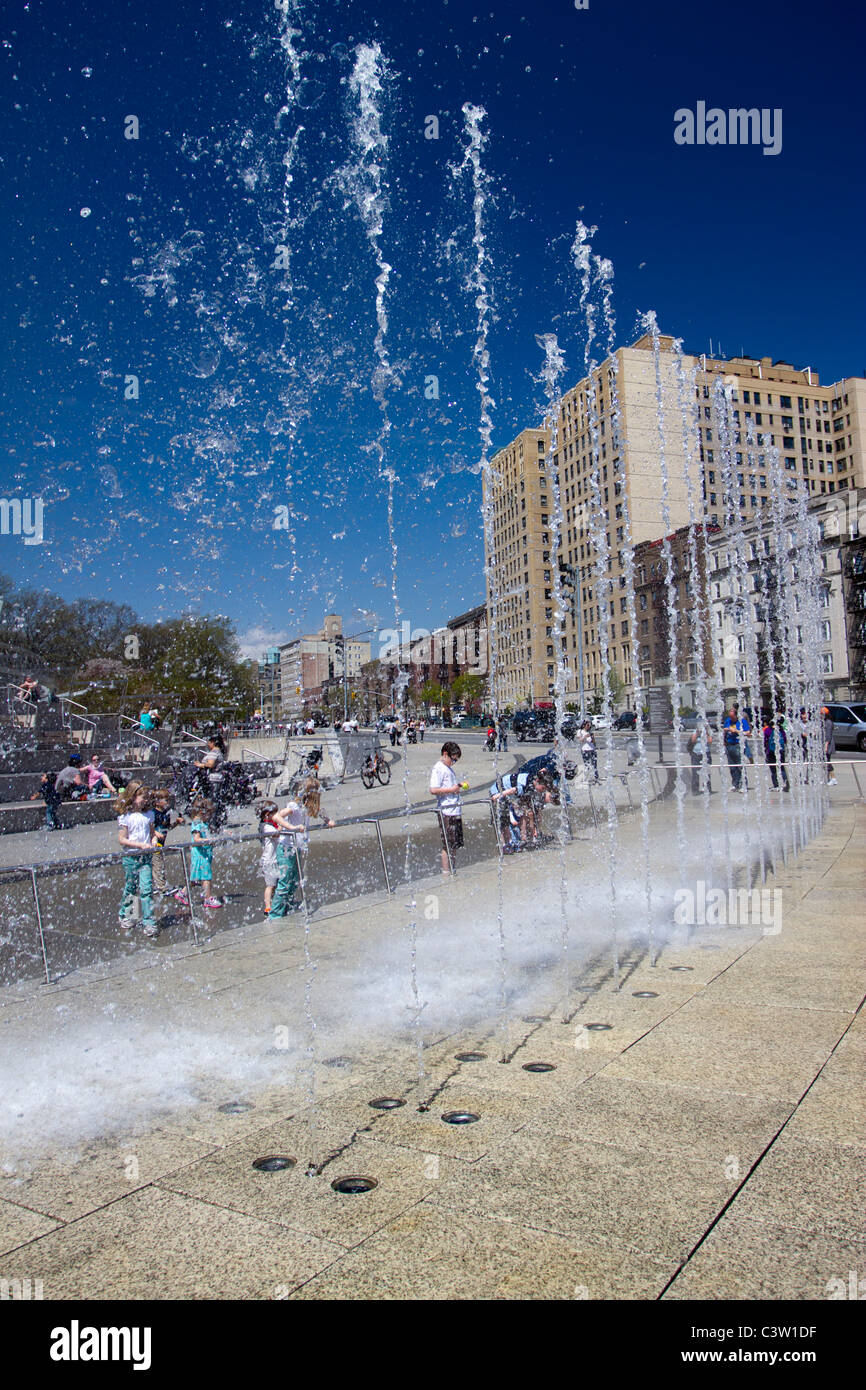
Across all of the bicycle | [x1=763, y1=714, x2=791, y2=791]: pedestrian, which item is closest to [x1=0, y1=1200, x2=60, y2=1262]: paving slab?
[x1=763, y1=714, x2=791, y2=791]: pedestrian

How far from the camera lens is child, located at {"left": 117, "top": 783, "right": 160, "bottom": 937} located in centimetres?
771

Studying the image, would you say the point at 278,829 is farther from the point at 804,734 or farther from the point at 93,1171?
the point at 804,734

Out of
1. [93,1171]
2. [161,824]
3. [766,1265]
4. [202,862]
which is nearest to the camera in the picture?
[766,1265]

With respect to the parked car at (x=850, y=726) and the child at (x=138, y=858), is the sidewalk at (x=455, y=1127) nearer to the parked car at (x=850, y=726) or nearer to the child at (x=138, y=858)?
the child at (x=138, y=858)

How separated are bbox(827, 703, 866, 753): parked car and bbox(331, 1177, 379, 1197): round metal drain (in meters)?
34.5

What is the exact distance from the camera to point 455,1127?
3.76 meters

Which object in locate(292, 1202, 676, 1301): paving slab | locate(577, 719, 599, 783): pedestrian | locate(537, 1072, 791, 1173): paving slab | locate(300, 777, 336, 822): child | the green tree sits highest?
the green tree

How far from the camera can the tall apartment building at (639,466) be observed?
269 feet

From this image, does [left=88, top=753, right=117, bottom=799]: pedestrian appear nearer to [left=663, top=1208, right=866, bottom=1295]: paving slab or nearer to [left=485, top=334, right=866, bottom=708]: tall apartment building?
[left=663, top=1208, right=866, bottom=1295]: paving slab

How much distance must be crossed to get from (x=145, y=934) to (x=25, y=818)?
1230 cm

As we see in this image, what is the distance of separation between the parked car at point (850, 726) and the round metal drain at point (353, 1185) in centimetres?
3453

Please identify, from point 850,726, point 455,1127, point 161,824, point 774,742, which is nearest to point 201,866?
point 161,824

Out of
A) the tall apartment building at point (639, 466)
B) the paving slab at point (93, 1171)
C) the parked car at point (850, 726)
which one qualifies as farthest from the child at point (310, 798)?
the tall apartment building at point (639, 466)
